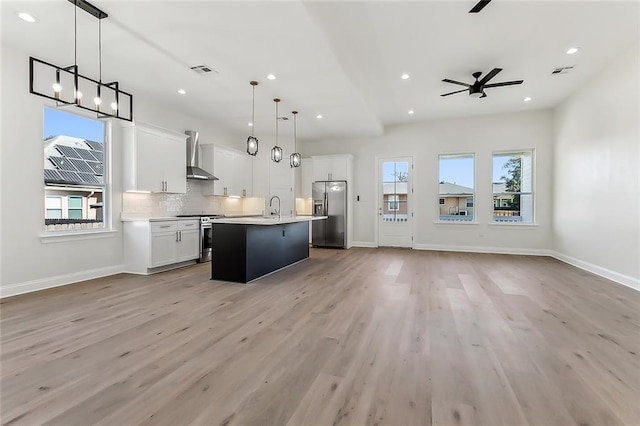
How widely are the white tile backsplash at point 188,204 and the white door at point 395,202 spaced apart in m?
3.38

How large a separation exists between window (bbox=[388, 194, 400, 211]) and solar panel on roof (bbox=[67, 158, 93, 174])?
21.4 ft

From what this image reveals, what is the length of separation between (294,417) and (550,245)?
24.7 ft

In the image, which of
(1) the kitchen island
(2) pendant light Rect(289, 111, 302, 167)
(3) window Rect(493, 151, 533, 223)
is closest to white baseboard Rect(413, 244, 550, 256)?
(3) window Rect(493, 151, 533, 223)

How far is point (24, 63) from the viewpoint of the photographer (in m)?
3.78

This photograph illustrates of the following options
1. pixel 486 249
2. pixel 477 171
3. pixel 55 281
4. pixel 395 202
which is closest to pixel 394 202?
pixel 395 202

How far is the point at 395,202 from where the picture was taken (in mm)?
8008

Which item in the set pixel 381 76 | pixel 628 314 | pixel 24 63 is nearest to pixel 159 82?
pixel 24 63

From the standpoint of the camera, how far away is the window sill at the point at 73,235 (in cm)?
403

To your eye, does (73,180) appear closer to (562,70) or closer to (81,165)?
(81,165)

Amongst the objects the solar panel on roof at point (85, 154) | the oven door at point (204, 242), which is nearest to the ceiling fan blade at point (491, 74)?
the oven door at point (204, 242)

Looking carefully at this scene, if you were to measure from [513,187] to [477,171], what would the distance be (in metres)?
0.89

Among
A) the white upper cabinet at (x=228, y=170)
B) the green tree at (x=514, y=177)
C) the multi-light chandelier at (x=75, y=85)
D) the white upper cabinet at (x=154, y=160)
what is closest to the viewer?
the multi-light chandelier at (x=75, y=85)

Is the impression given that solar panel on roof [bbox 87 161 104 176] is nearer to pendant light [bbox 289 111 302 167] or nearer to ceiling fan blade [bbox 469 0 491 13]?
pendant light [bbox 289 111 302 167]

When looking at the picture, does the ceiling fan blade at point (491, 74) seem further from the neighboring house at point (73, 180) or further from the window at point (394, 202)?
the neighboring house at point (73, 180)
